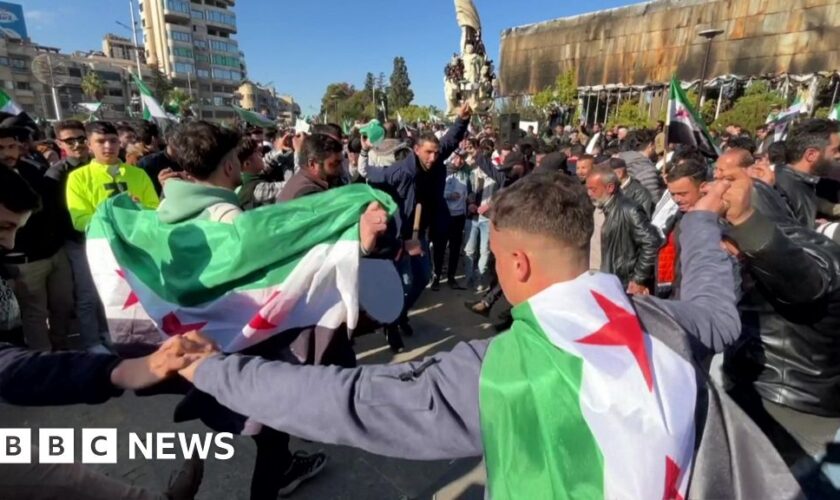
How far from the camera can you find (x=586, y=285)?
113 cm

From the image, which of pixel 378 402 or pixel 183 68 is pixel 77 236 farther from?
pixel 183 68

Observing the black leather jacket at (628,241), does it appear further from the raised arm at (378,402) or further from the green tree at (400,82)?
the green tree at (400,82)

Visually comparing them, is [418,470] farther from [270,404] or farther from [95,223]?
[95,223]

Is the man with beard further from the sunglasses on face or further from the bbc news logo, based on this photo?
the sunglasses on face

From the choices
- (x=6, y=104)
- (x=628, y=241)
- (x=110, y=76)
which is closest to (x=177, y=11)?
(x=110, y=76)

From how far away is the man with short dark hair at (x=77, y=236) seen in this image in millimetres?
3877

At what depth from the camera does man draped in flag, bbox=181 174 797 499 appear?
39.1 inches

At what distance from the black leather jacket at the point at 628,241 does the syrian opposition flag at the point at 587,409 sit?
2.97 m

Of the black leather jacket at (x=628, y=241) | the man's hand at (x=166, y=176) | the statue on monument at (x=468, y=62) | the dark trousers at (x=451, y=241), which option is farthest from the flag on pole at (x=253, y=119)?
the black leather jacket at (x=628, y=241)

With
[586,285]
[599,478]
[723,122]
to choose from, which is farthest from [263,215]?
[723,122]

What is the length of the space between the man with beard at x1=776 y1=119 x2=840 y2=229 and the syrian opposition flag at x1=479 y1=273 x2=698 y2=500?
2839 millimetres

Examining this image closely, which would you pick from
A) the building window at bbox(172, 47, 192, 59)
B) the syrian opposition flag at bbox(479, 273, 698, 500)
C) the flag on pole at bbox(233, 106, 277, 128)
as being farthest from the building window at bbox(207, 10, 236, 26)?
the syrian opposition flag at bbox(479, 273, 698, 500)

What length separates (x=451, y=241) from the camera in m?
6.40

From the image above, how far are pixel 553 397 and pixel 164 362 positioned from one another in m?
1.09
